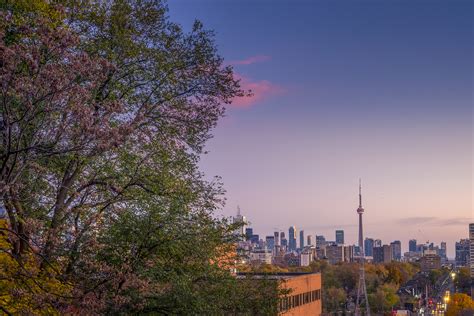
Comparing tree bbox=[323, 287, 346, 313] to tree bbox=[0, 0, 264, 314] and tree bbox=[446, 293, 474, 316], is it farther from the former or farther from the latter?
tree bbox=[0, 0, 264, 314]

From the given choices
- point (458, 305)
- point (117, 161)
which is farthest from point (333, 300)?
point (117, 161)

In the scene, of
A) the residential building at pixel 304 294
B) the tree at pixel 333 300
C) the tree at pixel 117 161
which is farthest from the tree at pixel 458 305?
the tree at pixel 117 161

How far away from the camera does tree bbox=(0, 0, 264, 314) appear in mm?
14031

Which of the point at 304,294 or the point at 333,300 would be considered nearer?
the point at 304,294

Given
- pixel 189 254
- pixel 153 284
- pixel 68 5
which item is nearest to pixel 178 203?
pixel 189 254

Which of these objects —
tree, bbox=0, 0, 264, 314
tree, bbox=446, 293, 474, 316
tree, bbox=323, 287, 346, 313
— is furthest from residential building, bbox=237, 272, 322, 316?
tree, bbox=0, 0, 264, 314

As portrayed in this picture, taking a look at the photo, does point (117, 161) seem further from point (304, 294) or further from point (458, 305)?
point (458, 305)

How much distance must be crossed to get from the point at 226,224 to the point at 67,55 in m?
9.72

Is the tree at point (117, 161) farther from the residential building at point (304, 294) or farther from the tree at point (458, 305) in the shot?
the tree at point (458, 305)

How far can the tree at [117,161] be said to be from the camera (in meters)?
14.0

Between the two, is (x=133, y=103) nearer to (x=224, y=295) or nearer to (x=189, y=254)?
(x=189, y=254)

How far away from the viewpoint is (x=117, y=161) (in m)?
20.5

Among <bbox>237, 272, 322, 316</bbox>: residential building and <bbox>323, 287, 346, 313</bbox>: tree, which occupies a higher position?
<bbox>237, 272, 322, 316</bbox>: residential building

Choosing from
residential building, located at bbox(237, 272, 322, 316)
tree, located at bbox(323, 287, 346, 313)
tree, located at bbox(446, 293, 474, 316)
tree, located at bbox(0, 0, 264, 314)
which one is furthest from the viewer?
tree, located at bbox(323, 287, 346, 313)
